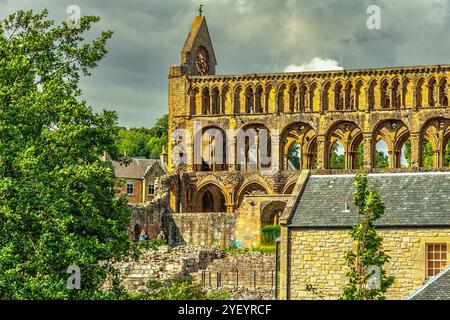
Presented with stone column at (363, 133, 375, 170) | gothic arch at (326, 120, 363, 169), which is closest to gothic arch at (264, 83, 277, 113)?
gothic arch at (326, 120, 363, 169)

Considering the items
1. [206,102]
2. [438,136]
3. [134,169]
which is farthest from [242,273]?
[134,169]

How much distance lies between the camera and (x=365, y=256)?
39812 mm

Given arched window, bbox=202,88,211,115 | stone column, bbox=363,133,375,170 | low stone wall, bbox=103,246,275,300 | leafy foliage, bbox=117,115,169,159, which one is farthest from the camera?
leafy foliage, bbox=117,115,169,159

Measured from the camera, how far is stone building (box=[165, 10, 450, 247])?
91688 mm

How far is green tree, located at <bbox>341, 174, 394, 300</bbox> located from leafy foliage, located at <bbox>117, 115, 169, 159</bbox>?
11749 cm

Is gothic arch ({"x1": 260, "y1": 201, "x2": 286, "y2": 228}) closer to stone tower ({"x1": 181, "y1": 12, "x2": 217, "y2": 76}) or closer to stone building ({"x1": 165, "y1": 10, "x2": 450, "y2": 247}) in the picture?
stone building ({"x1": 165, "y1": 10, "x2": 450, "y2": 247})

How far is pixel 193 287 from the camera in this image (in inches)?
1763

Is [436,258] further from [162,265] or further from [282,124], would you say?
[282,124]

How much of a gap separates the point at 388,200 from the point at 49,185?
1587cm

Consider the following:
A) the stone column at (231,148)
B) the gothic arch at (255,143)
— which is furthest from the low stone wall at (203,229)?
the gothic arch at (255,143)

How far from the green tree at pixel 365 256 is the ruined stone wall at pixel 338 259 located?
5.62m

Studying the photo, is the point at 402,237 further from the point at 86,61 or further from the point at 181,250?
the point at 181,250
